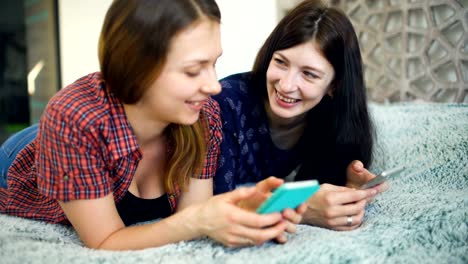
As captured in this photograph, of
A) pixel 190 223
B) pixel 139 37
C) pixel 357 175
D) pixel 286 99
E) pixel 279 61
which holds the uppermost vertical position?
pixel 139 37

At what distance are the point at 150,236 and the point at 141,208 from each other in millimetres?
212

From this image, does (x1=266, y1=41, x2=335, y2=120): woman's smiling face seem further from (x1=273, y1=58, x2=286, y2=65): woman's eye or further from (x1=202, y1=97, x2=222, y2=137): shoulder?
(x1=202, y1=97, x2=222, y2=137): shoulder

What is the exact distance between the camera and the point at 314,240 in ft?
2.84

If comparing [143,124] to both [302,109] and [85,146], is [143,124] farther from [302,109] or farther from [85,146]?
[302,109]

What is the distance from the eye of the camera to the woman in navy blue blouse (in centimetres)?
129

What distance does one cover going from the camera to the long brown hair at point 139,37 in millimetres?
832

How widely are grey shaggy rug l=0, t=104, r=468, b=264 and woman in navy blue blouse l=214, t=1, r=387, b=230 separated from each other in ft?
0.43

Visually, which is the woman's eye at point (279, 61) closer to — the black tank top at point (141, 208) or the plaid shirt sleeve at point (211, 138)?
the plaid shirt sleeve at point (211, 138)

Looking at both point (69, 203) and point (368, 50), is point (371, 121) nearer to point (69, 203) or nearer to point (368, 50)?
point (368, 50)

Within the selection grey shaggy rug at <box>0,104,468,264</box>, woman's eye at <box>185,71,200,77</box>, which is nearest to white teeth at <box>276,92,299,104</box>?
grey shaggy rug at <box>0,104,468,264</box>

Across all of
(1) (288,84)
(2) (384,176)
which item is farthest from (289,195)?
(1) (288,84)

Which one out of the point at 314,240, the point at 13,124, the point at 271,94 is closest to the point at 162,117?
the point at 314,240

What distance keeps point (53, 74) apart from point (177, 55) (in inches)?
107

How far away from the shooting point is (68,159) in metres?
0.85
